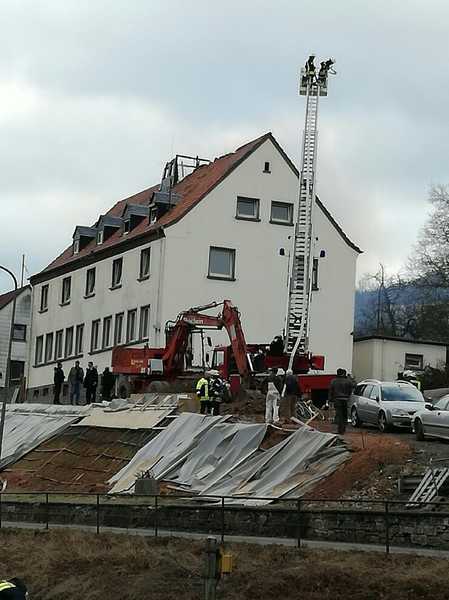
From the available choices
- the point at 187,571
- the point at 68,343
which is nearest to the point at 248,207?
the point at 68,343

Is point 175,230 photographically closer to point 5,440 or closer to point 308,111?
point 308,111

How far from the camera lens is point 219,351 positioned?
46719 mm

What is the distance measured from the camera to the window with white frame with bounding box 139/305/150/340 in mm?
60188

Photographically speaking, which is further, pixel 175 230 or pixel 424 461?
pixel 175 230

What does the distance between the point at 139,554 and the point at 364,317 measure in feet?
272

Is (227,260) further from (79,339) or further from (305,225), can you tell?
(305,225)

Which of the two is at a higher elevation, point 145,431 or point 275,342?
point 275,342

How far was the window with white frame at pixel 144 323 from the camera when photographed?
→ 6019cm

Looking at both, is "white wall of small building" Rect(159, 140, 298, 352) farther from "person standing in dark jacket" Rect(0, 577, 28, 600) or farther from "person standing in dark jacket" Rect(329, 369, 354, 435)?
"person standing in dark jacket" Rect(0, 577, 28, 600)

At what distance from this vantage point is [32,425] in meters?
46.4

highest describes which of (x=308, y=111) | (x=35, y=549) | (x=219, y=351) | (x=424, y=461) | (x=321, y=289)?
(x=308, y=111)

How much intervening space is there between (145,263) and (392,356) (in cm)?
1278

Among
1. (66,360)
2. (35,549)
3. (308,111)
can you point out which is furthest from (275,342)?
(66,360)

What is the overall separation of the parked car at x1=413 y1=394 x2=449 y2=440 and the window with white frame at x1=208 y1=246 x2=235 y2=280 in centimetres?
2763
